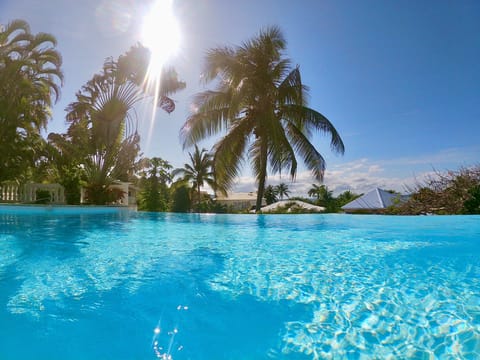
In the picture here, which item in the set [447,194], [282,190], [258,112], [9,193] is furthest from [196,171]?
[282,190]

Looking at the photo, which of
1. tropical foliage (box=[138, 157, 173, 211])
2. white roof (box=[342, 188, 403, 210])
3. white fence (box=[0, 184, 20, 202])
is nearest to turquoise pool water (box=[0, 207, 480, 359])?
white fence (box=[0, 184, 20, 202])

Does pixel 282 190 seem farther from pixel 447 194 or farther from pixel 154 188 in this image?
pixel 447 194

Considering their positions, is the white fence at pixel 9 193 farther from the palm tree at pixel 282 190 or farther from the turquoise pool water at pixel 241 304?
the palm tree at pixel 282 190

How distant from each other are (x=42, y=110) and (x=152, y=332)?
1506 centimetres

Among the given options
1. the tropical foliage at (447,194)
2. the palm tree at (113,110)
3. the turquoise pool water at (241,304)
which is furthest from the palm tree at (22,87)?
the tropical foliage at (447,194)

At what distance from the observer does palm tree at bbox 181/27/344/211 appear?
1032 centimetres

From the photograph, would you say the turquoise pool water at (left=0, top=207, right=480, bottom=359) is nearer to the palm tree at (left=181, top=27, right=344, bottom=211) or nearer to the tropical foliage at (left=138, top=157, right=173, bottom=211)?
the palm tree at (left=181, top=27, right=344, bottom=211)

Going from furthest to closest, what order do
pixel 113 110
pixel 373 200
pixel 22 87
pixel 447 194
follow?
pixel 373 200 → pixel 113 110 → pixel 22 87 → pixel 447 194

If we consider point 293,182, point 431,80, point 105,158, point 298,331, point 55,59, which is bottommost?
point 298,331

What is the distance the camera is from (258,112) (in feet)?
34.4

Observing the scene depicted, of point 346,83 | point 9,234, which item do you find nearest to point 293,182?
point 346,83

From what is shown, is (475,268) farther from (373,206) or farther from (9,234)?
(373,206)

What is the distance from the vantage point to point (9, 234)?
493 cm

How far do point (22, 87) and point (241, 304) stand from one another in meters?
14.1
